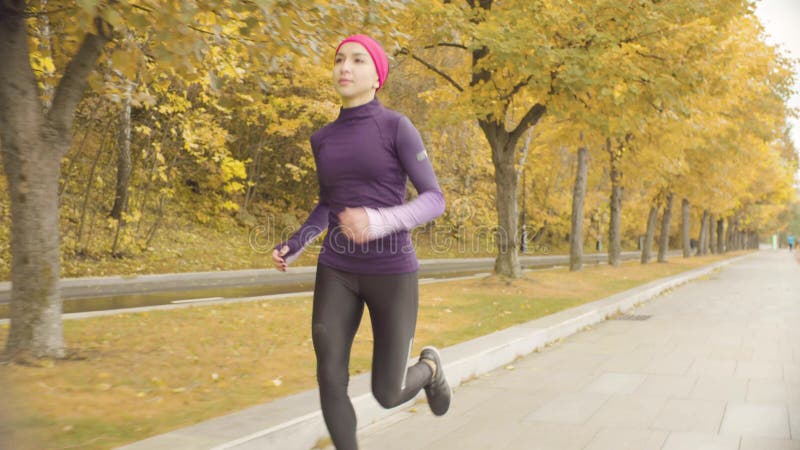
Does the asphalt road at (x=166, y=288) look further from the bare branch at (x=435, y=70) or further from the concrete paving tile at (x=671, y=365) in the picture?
the concrete paving tile at (x=671, y=365)

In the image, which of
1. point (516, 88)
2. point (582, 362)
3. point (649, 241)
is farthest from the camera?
point (649, 241)

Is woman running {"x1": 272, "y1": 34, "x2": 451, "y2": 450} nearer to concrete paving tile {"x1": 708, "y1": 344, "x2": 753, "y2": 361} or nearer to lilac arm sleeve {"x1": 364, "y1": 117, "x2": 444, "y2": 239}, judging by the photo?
lilac arm sleeve {"x1": 364, "y1": 117, "x2": 444, "y2": 239}

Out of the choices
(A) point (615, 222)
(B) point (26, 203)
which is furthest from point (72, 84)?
(A) point (615, 222)

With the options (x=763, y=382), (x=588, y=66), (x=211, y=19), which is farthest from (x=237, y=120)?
(x=763, y=382)

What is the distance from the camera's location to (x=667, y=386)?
22.0 ft

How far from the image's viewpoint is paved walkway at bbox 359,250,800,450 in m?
4.90

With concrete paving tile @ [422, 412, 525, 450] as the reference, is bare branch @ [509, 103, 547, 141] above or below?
above

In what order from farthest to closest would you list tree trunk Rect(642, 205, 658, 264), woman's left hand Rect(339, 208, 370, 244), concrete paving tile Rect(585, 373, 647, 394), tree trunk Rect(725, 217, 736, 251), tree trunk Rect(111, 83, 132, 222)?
tree trunk Rect(725, 217, 736, 251) → tree trunk Rect(642, 205, 658, 264) → tree trunk Rect(111, 83, 132, 222) → concrete paving tile Rect(585, 373, 647, 394) → woman's left hand Rect(339, 208, 370, 244)

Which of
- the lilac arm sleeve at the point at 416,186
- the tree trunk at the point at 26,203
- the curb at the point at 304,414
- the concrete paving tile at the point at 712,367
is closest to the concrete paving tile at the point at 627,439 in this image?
the curb at the point at 304,414

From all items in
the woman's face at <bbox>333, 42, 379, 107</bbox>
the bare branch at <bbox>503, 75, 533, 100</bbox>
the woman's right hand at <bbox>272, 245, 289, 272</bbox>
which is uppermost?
the bare branch at <bbox>503, 75, 533, 100</bbox>

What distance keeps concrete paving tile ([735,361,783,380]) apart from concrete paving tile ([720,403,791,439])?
1388mm

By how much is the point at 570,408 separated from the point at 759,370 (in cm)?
290

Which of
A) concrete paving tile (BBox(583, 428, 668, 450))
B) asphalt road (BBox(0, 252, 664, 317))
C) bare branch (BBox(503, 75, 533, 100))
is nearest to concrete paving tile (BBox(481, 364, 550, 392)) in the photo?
concrete paving tile (BBox(583, 428, 668, 450))

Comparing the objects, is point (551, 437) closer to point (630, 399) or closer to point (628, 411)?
point (628, 411)
